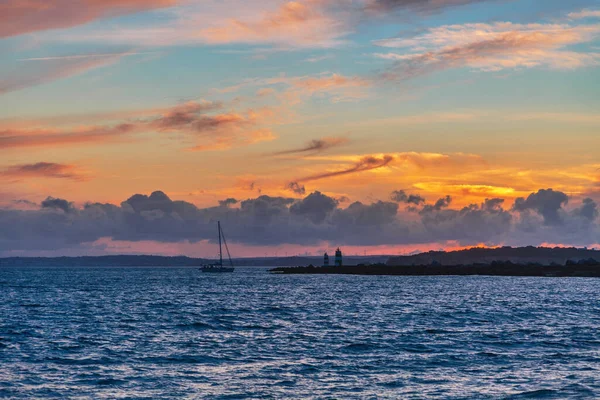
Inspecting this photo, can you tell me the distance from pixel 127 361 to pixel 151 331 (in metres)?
16.2

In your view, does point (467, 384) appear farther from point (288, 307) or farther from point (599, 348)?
point (288, 307)

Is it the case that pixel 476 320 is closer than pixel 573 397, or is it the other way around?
pixel 573 397

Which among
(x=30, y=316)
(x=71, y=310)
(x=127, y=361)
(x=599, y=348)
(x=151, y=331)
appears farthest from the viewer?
(x=71, y=310)

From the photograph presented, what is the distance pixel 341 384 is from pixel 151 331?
26870 mm

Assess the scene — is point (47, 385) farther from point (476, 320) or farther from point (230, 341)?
point (476, 320)

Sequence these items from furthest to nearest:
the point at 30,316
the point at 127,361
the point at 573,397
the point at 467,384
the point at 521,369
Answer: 1. the point at 30,316
2. the point at 127,361
3. the point at 521,369
4. the point at 467,384
5. the point at 573,397

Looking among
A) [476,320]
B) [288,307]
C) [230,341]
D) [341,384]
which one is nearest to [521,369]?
[341,384]

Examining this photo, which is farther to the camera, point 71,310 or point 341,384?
point 71,310

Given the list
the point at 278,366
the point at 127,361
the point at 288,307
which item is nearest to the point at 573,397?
the point at 278,366

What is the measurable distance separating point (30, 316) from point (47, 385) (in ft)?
138

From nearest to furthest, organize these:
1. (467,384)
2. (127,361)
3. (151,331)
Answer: (467,384) < (127,361) < (151,331)

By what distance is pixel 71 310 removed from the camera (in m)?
79.6

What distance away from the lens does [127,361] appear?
39906mm

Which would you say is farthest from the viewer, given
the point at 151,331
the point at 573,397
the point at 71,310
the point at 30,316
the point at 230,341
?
the point at 71,310
